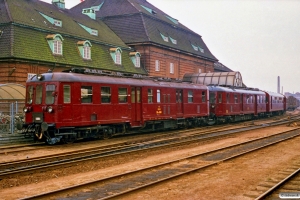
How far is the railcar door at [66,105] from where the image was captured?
58.0 ft

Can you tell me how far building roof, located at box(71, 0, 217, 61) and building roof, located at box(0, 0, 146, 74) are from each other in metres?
2.52

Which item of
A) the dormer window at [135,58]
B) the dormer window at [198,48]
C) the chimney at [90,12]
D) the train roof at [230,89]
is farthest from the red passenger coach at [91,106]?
the dormer window at [198,48]

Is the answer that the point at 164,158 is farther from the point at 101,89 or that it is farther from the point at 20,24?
the point at 20,24

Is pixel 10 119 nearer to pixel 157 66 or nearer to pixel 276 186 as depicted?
pixel 276 186

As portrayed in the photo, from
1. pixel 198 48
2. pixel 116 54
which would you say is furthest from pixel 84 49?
pixel 198 48

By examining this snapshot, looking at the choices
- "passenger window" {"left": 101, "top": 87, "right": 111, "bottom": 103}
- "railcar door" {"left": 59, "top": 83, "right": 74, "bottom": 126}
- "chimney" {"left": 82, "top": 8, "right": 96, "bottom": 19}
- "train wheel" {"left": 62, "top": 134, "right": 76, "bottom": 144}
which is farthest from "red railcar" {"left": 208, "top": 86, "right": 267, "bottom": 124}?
"chimney" {"left": 82, "top": 8, "right": 96, "bottom": 19}

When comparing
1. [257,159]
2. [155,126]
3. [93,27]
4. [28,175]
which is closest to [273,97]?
[93,27]

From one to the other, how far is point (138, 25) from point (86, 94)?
2759cm

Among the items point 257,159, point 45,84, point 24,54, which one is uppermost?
point 24,54

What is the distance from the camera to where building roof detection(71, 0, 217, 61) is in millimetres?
44625

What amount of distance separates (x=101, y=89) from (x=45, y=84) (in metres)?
2.82

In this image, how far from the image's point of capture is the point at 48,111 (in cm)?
1769

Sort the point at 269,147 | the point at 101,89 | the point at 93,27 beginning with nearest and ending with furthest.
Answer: the point at 269,147, the point at 101,89, the point at 93,27

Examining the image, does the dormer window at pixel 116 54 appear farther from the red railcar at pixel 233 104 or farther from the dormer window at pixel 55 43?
the red railcar at pixel 233 104
